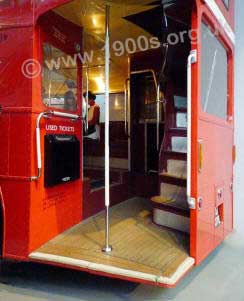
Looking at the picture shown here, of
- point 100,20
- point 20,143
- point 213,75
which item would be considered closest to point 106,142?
point 20,143

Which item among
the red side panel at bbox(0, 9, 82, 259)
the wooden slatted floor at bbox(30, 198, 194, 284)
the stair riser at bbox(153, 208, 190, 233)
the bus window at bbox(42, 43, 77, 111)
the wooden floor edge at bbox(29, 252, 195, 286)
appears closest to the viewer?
the wooden floor edge at bbox(29, 252, 195, 286)

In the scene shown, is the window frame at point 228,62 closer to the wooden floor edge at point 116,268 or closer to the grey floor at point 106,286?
the wooden floor edge at point 116,268

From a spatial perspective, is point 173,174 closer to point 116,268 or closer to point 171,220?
point 171,220

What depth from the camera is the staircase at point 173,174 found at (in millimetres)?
3076

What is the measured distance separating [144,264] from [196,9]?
1.86 m

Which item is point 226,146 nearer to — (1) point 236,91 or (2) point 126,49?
(1) point 236,91

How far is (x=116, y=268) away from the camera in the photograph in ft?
7.47

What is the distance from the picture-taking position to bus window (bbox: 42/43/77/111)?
9.21 ft

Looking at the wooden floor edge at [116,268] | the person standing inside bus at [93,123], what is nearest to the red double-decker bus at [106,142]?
the wooden floor edge at [116,268]

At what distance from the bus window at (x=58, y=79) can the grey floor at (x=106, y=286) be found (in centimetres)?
148

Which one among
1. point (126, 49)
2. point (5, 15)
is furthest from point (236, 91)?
point (5, 15)


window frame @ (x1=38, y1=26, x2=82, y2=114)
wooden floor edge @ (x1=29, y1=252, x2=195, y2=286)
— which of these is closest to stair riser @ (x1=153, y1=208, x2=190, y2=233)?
wooden floor edge @ (x1=29, y1=252, x2=195, y2=286)

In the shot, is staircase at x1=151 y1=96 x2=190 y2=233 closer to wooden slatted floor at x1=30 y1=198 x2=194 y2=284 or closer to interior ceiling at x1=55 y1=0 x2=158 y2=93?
wooden slatted floor at x1=30 y1=198 x2=194 y2=284

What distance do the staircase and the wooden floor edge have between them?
0.68 metres
